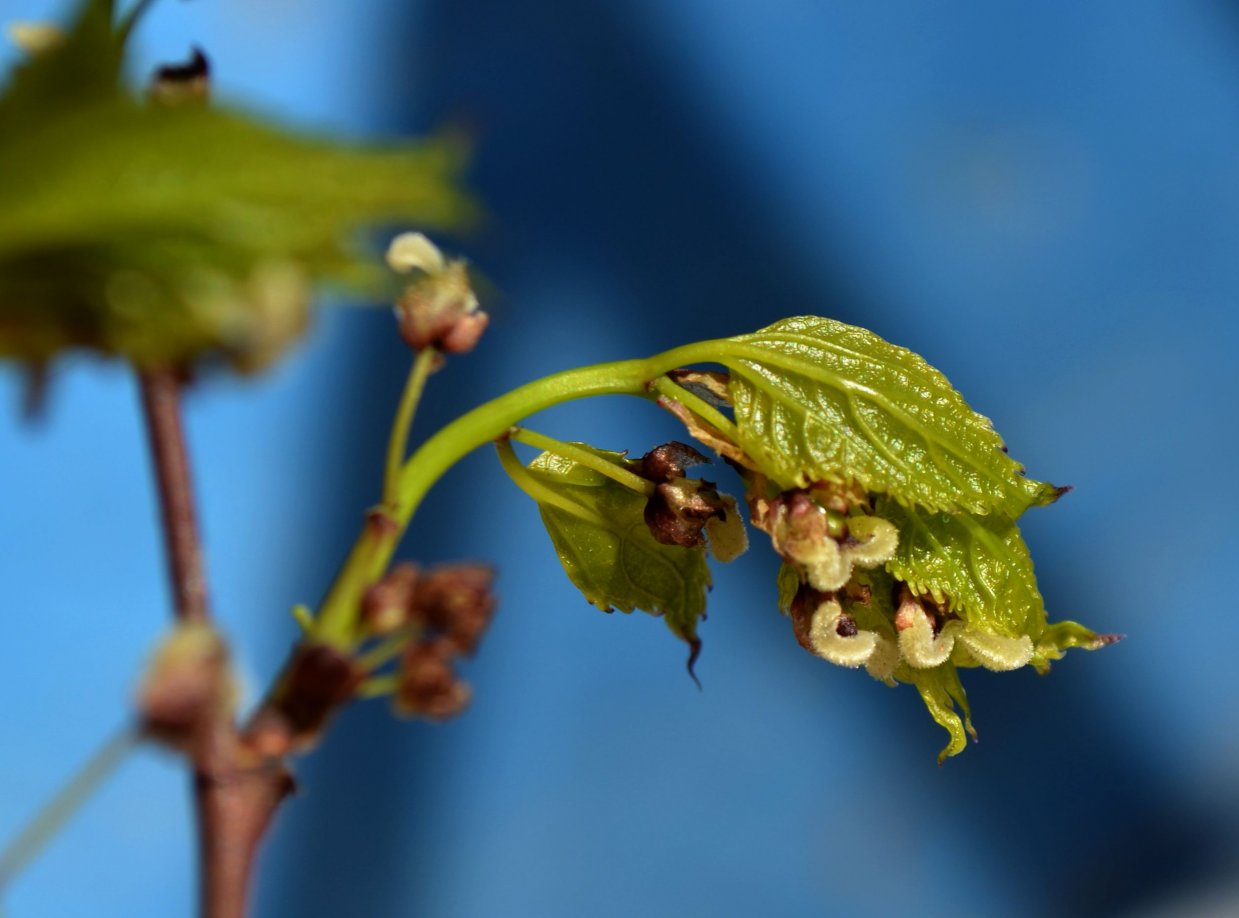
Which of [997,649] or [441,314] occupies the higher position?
[441,314]

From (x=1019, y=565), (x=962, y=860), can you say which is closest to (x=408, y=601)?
(x=1019, y=565)

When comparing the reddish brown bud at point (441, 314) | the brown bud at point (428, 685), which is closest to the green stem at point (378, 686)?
the brown bud at point (428, 685)

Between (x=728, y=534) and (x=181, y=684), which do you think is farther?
(x=728, y=534)

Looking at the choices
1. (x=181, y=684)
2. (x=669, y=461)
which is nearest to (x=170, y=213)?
(x=181, y=684)

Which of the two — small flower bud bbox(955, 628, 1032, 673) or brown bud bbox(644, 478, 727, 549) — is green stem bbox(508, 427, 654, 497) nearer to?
brown bud bbox(644, 478, 727, 549)

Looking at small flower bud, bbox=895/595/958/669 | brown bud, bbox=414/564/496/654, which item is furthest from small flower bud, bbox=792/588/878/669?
brown bud, bbox=414/564/496/654

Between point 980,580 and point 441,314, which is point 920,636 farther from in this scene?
point 441,314
